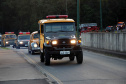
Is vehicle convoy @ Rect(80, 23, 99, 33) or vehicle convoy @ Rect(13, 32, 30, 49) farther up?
vehicle convoy @ Rect(80, 23, 99, 33)

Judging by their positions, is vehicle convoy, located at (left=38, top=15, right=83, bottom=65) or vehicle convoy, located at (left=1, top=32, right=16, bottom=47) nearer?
vehicle convoy, located at (left=38, top=15, right=83, bottom=65)

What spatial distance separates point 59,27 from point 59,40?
1534 mm

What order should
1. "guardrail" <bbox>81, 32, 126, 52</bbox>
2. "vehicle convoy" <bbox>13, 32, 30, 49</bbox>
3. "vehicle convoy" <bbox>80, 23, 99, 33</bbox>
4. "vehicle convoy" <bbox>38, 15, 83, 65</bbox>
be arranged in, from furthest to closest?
1. "vehicle convoy" <bbox>80, 23, 99, 33</bbox>
2. "vehicle convoy" <bbox>13, 32, 30, 49</bbox>
3. "guardrail" <bbox>81, 32, 126, 52</bbox>
4. "vehicle convoy" <bbox>38, 15, 83, 65</bbox>

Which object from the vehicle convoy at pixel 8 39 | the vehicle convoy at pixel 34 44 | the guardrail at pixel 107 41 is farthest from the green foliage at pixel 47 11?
the vehicle convoy at pixel 34 44

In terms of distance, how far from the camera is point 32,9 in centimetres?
10425

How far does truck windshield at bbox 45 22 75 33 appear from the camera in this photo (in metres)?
17.5

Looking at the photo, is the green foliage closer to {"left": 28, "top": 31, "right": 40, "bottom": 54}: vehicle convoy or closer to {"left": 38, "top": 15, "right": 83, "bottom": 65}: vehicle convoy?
{"left": 28, "top": 31, "right": 40, "bottom": 54}: vehicle convoy

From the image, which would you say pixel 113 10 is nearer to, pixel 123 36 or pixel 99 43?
pixel 99 43

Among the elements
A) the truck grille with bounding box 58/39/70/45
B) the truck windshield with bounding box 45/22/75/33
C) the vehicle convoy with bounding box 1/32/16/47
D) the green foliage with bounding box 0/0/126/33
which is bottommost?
the vehicle convoy with bounding box 1/32/16/47

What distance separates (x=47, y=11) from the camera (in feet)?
311

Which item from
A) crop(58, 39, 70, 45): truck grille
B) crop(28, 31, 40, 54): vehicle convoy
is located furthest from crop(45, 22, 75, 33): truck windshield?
crop(28, 31, 40, 54): vehicle convoy

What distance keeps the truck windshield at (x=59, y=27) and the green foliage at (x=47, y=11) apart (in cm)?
7426

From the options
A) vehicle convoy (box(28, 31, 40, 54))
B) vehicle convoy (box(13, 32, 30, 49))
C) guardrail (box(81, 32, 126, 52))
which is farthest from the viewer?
vehicle convoy (box(13, 32, 30, 49))

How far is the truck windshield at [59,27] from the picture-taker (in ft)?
57.4
